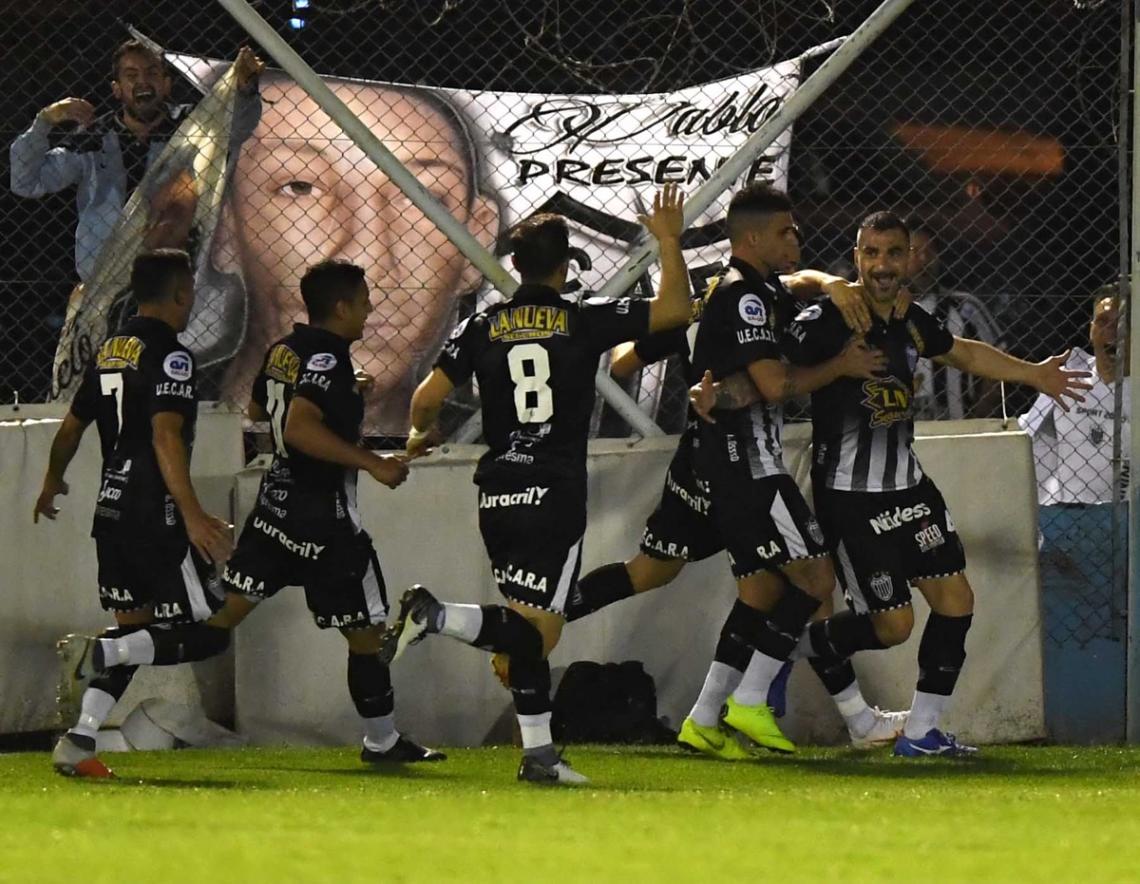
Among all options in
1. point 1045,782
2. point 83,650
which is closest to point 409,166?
point 83,650

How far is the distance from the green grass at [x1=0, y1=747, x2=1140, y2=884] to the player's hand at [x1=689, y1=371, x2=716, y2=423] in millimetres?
1240

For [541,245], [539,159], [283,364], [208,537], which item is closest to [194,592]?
[208,537]

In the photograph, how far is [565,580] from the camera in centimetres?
638

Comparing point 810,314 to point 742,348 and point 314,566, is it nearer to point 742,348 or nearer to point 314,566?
point 742,348

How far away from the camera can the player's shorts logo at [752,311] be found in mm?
7109

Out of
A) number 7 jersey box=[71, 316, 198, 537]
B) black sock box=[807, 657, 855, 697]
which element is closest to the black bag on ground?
black sock box=[807, 657, 855, 697]

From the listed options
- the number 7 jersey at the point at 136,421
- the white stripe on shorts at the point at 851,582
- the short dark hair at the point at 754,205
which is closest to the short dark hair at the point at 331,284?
the number 7 jersey at the point at 136,421

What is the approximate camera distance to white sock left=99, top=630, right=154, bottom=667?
259 inches

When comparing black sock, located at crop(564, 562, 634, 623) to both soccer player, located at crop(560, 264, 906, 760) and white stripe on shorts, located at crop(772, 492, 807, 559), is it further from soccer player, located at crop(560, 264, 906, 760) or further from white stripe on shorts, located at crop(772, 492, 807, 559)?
white stripe on shorts, located at crop(772, 492, 807, 559)

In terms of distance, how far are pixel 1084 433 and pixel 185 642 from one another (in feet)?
13.0

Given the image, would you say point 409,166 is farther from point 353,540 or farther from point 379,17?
point 353,540

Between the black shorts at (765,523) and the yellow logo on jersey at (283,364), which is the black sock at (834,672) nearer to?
the black shorts at (765,523)

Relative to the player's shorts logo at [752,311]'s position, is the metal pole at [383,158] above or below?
above

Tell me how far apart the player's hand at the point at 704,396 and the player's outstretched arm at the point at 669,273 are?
677 mm
